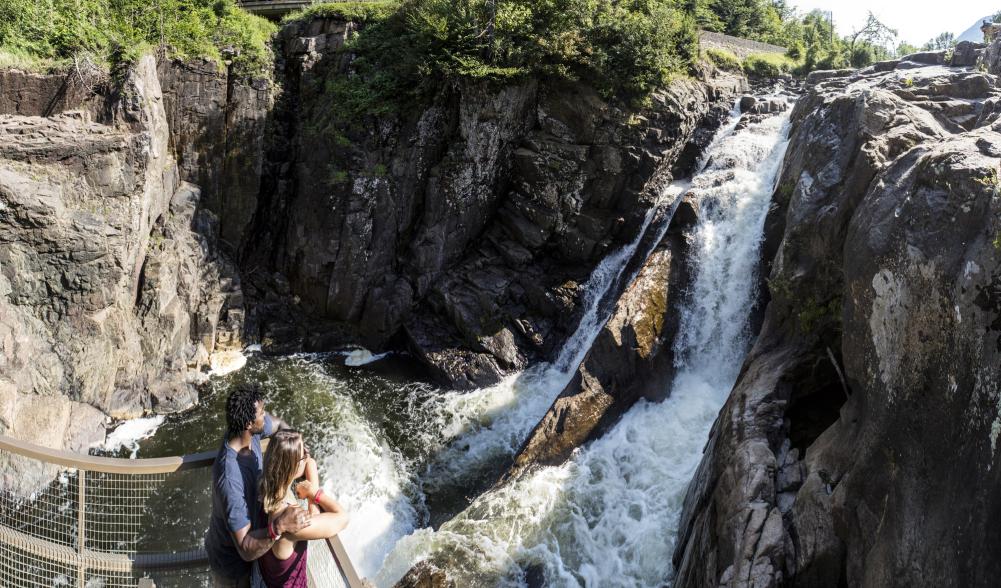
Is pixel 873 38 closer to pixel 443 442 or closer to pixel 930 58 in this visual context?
pixel 930 58

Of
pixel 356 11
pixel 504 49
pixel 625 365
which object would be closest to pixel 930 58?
pixel 504 49

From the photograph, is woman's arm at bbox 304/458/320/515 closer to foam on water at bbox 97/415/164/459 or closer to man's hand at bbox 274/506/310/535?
man's hand at bbox 274/506/310/535

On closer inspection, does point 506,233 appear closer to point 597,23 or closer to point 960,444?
point 597,23

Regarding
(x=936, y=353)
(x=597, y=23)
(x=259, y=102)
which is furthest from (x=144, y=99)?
(x=936, y=353)

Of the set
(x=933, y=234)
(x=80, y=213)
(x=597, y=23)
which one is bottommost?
(x=80, y=213)

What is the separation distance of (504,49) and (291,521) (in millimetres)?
14581

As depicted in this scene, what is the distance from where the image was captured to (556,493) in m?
10.1

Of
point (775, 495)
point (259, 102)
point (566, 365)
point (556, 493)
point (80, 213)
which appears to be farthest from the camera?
point (259, 102)

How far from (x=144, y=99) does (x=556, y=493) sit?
42.0ft

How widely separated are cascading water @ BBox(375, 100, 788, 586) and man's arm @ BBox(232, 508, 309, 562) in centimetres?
611

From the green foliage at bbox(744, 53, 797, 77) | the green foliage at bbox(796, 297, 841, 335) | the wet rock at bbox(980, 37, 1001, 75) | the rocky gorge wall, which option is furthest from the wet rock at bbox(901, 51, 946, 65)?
the green foliage at bbox(796, 297, 841, 335)

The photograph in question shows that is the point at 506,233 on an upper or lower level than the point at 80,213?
upper

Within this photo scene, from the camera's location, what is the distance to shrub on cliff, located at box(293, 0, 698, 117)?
1523 centimetres

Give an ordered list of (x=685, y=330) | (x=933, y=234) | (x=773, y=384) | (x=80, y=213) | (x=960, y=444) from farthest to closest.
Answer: (x=685, y=330), (x=80, y=213), (x=773, y=384), (x=933, y=234), (x=960, y=444)
